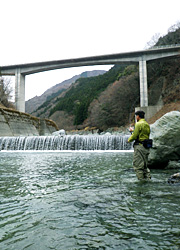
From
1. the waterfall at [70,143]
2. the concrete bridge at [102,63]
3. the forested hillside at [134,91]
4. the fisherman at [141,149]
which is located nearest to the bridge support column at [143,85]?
the concrete bridge at [102,63]

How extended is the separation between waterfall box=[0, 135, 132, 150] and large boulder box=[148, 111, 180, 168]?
389 inches

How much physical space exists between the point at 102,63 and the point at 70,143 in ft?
88.7

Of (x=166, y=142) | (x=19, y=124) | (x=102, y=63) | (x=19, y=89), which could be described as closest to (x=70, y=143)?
(x=19, y=124)

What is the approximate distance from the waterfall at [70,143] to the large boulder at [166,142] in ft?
32.5

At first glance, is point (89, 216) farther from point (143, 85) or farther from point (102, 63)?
point (102, 63)

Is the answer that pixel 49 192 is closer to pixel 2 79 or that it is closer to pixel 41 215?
pixel 41 215

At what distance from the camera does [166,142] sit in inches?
285

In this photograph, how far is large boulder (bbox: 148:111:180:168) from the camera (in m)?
7.21

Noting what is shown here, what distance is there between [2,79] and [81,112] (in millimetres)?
25169

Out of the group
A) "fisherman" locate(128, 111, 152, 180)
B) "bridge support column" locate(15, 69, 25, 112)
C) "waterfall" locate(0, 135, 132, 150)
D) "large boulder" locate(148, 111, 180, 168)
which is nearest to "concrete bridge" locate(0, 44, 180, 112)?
"bridge support column" locate(15, 69, 25, 112)

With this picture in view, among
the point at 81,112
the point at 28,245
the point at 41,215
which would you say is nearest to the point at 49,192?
the point at 41,215

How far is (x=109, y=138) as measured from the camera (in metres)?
18.1

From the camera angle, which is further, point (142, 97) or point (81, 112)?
point (81, 112)

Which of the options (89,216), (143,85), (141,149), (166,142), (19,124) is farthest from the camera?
(143,85)
